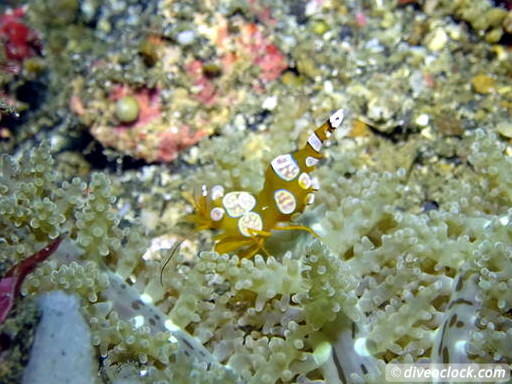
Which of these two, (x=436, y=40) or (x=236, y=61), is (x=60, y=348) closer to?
(x=236, y=61)

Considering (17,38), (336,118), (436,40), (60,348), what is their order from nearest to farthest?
1. (60,348)
2. (336,118)
3. (436,40)
4. (17,38)

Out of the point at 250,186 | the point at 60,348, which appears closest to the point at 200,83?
the point at 250,186

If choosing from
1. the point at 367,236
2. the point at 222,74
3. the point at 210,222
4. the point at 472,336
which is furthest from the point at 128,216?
the point at 472,336

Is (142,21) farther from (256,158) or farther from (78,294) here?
(78,294)

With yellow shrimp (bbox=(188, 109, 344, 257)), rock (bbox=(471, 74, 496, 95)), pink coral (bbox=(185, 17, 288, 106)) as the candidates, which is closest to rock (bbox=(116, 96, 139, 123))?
pink coral (bbox=(185, 17, 288, 106))

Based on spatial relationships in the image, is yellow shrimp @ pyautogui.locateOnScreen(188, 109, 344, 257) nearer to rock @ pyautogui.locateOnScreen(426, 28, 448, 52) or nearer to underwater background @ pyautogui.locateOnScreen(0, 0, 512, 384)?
underwater background @ pyautogui.locateOnScreen(0, 0, 512, 384)

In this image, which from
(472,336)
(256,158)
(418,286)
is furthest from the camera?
(256,158)

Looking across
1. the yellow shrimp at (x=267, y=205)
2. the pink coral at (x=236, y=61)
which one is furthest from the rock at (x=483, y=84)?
the yellow shrimp at (x=267, y=205)

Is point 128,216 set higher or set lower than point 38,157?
lower
